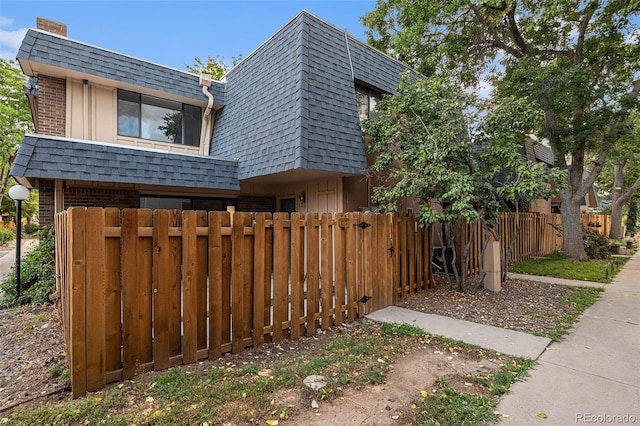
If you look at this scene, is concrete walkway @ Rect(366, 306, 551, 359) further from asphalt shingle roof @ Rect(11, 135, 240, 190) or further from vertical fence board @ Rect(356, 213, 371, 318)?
asphalt shingle roof @ Rect(11, 135, 240, 190)

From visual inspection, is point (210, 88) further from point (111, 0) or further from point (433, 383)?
point (433, 383)

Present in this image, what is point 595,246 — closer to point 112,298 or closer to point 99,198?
point 112,298

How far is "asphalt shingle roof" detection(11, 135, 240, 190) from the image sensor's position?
20.6 feet

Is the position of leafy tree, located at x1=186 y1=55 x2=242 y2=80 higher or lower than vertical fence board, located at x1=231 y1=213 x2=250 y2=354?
higher

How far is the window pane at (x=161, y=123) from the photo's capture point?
9422 millimetres

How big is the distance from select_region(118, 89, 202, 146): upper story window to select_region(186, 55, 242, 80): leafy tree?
1204 centimetres

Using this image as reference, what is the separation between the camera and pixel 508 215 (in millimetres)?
10367

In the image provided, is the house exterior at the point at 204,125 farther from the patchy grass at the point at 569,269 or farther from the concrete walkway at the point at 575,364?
the patchy grass at the point at 569,269

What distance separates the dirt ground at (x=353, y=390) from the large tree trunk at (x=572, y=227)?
7217 mm

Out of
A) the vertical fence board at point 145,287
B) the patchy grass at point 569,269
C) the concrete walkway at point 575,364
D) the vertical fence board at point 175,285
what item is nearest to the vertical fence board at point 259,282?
the vertical fence board at point 175,285

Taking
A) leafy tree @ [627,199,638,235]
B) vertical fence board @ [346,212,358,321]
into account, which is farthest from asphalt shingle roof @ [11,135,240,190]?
→ leafy tree @ [627,199,638,235]

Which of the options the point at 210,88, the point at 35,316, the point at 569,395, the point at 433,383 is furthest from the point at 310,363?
the point at 210,88

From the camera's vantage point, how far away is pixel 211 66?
20656 millimetres

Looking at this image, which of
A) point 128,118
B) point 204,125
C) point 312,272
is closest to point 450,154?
point 312,272
